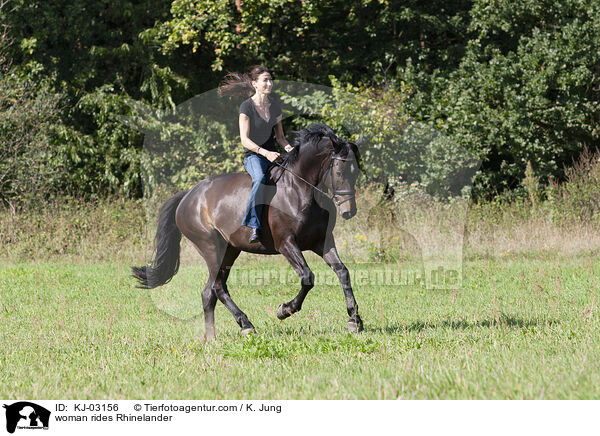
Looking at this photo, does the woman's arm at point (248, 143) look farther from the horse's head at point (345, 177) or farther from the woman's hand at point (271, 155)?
the horse's head at point (345, 177)

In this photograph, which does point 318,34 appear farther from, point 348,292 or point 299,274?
point 348,292

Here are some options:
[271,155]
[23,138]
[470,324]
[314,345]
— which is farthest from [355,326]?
[23,138]

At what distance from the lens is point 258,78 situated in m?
7.90

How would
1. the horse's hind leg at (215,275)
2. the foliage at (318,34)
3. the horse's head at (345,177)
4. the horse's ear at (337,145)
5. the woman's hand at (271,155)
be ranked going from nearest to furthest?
the horse's head at (345,177) < the horse's ear at (337,145) < the woman's hand at (271,155) < the horse's hind leg at (215,275) < the foliage at (318,34)

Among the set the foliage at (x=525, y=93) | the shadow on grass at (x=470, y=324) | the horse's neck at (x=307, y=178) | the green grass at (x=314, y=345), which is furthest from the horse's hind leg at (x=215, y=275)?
the foliage at (x=525, y=93)

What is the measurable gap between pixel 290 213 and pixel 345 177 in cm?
84

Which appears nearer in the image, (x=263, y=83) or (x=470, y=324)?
(x=263, y=83)

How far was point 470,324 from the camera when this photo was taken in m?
8.07

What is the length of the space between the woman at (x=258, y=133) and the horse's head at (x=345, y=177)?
791 mm

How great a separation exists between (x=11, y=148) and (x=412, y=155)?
11.8m

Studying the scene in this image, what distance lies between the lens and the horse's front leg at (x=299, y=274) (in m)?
7.57

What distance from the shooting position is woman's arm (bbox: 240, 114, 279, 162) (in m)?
7.76
